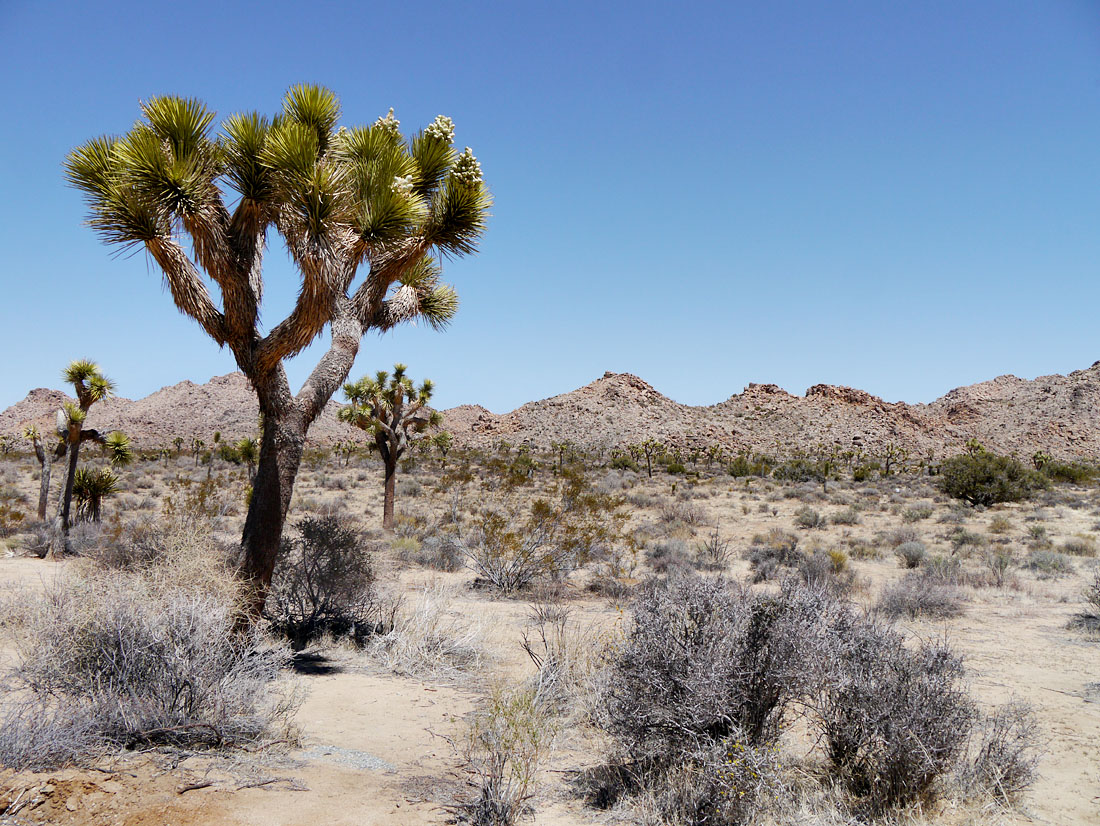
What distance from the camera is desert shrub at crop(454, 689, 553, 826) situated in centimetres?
423

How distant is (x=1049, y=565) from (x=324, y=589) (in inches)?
547

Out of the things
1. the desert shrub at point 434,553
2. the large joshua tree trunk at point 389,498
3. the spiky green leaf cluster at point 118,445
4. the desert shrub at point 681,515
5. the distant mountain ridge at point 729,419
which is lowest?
the desert shrub at point 434,553

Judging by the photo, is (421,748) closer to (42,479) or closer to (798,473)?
(42,479)

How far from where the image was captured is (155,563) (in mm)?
6520

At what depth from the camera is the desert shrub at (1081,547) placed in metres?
15.9

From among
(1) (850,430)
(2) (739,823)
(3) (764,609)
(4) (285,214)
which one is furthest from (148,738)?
(1) (850,430)

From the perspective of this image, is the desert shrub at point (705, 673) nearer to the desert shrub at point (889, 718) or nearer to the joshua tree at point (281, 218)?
the desert shrub at point (889, 718)

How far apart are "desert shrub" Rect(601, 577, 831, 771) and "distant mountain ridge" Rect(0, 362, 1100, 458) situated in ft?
197

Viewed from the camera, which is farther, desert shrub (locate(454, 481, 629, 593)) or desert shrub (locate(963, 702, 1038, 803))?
desert shrub (locate(454, 481, 629, 593))

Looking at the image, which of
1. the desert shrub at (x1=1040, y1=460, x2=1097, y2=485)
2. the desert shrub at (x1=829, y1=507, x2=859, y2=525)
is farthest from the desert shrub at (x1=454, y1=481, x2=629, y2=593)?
the desert shrub at (x1=1040, y1=460, x2=1097, y2=485)

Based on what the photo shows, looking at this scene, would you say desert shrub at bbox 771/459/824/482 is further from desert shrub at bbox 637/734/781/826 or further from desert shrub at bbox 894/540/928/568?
desert shrub at bbox 637/734/781/826

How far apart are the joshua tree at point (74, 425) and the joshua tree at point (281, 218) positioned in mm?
8420

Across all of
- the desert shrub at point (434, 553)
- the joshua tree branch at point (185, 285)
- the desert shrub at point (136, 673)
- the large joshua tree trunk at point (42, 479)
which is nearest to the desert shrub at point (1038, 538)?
the desert shrub at point (434, 553)

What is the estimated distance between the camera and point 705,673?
449cm
